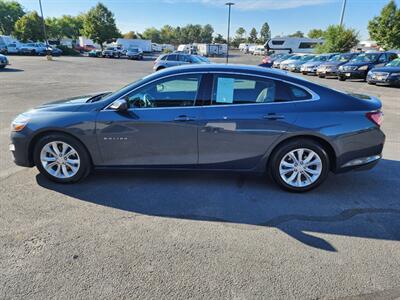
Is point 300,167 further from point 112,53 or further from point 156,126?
point 112,53

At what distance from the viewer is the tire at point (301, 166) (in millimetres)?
3764

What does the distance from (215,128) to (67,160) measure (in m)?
1.99

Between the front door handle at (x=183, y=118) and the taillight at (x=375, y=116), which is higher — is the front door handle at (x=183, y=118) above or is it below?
below

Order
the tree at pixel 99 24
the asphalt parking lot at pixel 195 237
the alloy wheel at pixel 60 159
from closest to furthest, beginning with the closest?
the asphalt parking lot at pixel 195 237, the alloy wheel at pixel 60 159, the tree at pixel 99 24

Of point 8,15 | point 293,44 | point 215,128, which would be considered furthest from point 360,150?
point 8,15

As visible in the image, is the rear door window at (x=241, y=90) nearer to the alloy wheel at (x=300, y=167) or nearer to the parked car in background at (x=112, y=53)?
the alloy wheel at (x=300, y=167)

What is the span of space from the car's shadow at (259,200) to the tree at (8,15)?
295 ft

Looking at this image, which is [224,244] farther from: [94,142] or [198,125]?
[94,142]

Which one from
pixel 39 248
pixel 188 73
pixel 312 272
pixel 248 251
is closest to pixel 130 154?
pixel 188 73

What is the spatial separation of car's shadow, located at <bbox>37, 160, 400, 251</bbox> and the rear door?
0.49m

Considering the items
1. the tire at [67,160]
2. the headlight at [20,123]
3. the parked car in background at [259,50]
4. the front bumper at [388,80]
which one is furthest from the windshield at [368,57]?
the parked car in background at [259,50]

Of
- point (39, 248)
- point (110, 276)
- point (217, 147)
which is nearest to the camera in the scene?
point (110, 276)

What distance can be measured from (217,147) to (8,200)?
2589 mm

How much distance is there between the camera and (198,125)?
3672 mm
